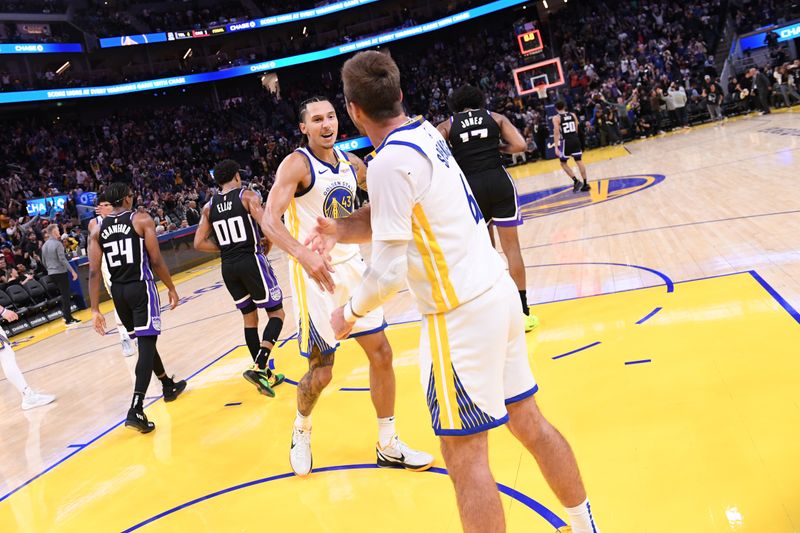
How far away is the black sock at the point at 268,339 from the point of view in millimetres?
5312

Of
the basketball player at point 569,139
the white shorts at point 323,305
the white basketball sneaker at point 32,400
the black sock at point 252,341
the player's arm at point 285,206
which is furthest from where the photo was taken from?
the basketball player at point 569,139

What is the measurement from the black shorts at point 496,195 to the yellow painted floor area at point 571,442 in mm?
988

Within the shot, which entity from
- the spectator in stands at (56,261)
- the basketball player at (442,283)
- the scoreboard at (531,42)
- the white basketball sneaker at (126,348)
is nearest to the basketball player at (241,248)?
the white basketball sneaker at (126,348)

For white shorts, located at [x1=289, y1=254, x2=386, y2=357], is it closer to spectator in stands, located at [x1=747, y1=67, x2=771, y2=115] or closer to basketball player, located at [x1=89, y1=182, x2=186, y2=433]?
basketball player, located at [x1=89, y1=182, x2=186, y2=433]

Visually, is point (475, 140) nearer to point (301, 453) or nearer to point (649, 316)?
point (649, 316)

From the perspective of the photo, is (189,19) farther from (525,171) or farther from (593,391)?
(593,391)

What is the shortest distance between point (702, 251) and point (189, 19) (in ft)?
110

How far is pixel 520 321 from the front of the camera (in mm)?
2324

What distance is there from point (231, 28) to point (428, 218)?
3405 centimetres

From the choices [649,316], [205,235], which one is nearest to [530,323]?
[649,316]

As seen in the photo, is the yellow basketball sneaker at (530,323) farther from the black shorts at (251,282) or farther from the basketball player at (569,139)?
the basketball player at (569,139)

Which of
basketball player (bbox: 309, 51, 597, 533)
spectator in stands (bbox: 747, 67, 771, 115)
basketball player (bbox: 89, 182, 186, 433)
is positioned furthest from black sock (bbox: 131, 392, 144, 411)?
spectator in stands (bbox: 747, 67, 771, 115)

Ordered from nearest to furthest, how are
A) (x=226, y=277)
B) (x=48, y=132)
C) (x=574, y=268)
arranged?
1. (x=226, y=277)
2. (x=574, y=268)
3. (x=48, y=132)

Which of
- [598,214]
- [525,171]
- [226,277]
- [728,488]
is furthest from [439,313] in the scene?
[525,171]
